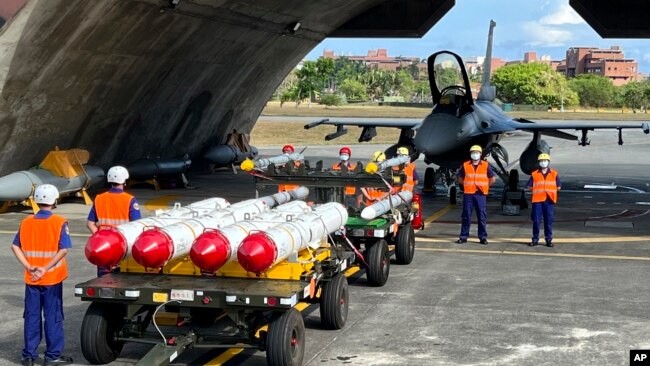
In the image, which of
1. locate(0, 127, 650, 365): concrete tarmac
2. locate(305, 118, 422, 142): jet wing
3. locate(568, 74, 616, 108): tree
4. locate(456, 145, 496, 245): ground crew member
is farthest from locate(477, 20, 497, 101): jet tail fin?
locate(568, 74, 616, 108): tree

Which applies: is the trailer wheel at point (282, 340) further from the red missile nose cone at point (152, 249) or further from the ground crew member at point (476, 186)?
the ground crew member at point (476, 186)

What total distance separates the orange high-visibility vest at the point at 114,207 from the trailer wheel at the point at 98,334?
2.00 m

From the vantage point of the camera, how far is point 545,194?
18734 mm

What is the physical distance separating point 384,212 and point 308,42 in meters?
22.3

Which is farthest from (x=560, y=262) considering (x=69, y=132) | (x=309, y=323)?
(x=69, y=132)

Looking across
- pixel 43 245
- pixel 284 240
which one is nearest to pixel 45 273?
pixel 43 245

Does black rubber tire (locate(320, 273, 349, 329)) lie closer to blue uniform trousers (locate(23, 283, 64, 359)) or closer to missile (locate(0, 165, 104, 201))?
blue uniform trousers (locate(23, 283, 64, 359))

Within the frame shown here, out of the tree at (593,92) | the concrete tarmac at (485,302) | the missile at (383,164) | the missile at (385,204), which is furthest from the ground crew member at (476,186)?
the tree at (593,92)

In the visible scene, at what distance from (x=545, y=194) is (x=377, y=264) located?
20.3ft

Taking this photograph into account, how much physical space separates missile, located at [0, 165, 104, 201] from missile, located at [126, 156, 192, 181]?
116 inches

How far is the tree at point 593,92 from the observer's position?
596ft

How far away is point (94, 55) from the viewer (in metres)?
23.8

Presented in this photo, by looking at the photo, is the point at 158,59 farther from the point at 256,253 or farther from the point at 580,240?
the point at 256,253

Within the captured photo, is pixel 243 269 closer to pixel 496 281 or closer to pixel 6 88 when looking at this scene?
pixel 496 281
